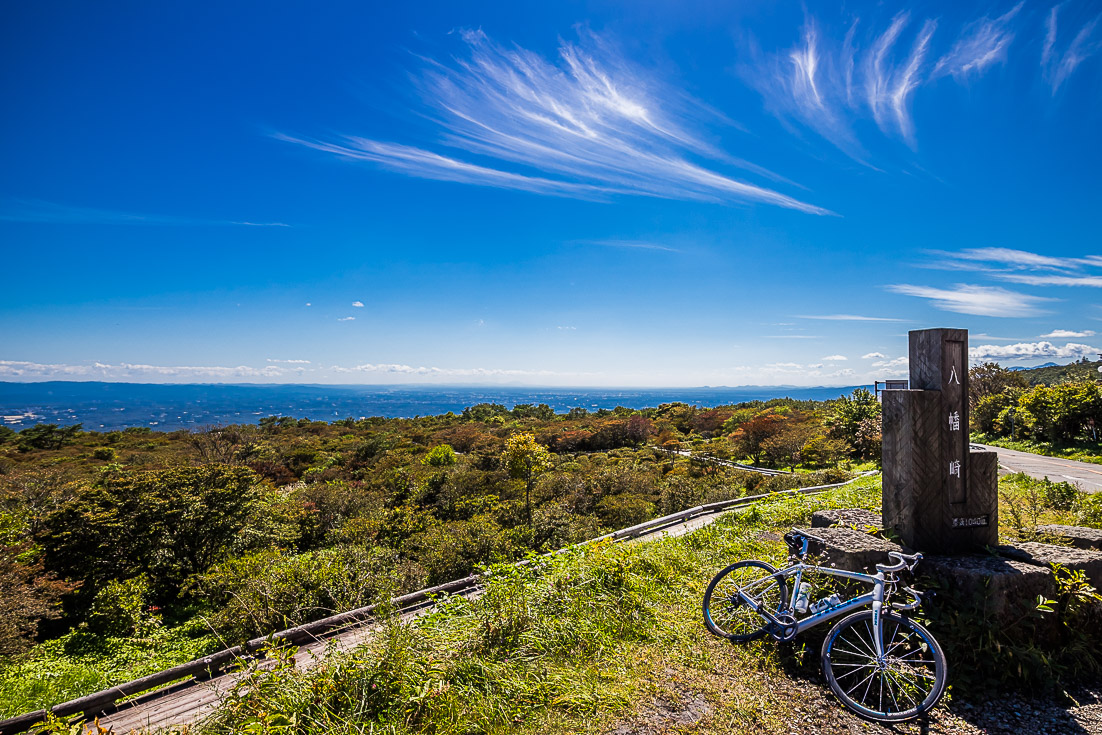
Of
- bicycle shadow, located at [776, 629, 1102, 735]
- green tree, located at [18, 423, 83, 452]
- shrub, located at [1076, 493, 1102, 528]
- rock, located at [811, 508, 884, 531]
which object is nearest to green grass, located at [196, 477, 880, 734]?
rock, located at [811, 508, 884, 531]

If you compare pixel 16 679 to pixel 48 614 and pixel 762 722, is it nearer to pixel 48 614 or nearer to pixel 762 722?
pixel 48 614

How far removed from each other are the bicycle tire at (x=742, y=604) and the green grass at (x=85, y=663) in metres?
10.5

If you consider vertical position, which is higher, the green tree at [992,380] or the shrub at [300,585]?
the green tree at [992,380]

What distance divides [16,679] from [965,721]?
527 inches

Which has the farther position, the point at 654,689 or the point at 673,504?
the point at 673,504

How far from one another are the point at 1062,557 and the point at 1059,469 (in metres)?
16.0

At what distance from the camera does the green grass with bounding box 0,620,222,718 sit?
300 inches

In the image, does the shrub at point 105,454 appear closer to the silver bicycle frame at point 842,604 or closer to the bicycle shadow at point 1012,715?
the silver bicycle frame at point 842,604

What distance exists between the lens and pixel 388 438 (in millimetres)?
A: 36656

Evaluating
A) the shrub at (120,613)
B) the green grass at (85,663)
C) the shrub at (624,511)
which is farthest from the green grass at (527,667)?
the shrub at (120,613)

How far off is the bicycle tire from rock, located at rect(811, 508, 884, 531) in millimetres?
1117

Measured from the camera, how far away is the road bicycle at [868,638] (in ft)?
9.52

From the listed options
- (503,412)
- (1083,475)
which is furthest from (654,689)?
(503,412)

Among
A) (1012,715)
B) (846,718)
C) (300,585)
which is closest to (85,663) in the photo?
(300,585)
